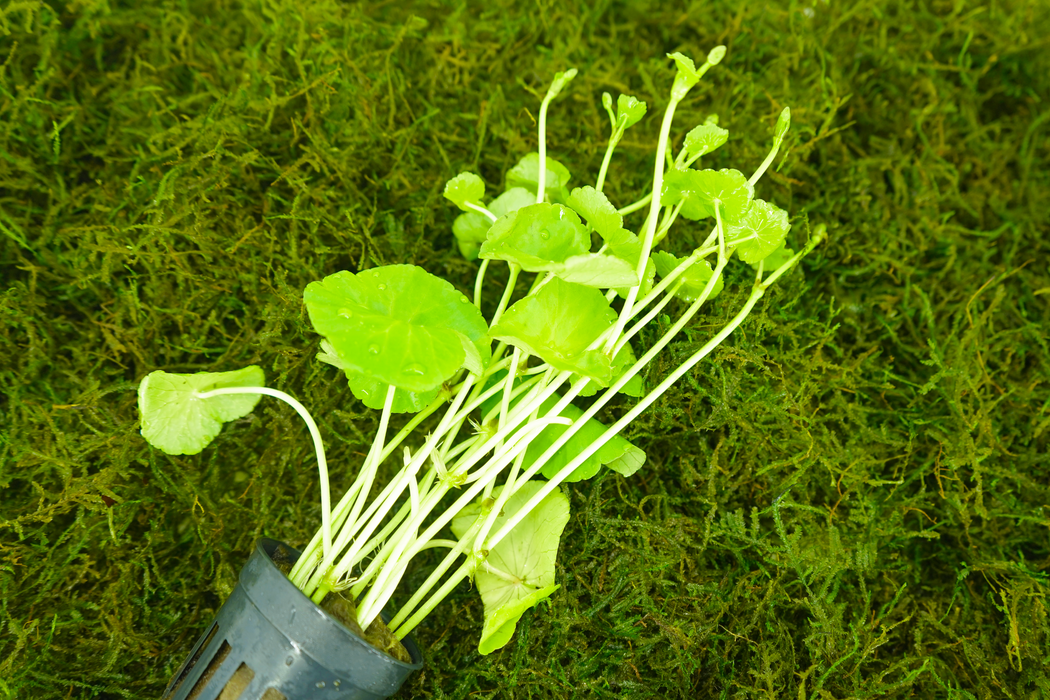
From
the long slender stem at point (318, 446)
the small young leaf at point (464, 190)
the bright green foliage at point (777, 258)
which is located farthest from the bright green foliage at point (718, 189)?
the long slender stem at point (318, 446)

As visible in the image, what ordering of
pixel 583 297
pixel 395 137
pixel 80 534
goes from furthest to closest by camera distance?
1. pixel 395 137
2. pixel 80 534
3. pixel 583 297

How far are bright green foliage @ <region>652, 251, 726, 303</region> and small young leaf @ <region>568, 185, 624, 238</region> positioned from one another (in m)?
0.09

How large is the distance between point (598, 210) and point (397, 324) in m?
0.26

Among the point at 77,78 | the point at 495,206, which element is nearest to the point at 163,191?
the point at 77,78

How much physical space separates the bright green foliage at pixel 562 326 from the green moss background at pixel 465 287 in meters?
0.23

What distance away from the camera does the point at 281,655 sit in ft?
2.12

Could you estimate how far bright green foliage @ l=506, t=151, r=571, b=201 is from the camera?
837 mm

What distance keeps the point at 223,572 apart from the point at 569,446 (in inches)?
19.7

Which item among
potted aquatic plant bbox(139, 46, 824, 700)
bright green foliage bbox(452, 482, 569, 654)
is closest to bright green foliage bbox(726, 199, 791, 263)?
potted aquatic plant bbox(139, 46, 824, 700)

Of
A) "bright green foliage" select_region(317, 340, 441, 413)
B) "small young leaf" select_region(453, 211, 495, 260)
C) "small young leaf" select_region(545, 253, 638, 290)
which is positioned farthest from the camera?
"small young leaf" select_region(453, 211, 495, 260)

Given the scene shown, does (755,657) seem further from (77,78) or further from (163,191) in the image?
(77,78)

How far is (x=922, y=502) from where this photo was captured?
91 cm

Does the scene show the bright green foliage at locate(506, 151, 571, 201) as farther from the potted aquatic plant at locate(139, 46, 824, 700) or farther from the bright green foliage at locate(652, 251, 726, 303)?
the bright green foliage at locate(652, 251, 726, 303)

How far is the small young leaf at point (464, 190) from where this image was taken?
0.75 m
